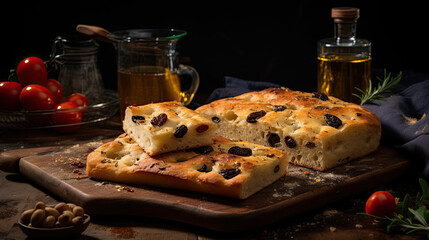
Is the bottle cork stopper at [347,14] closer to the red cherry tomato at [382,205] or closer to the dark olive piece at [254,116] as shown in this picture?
the dark olive piece at [254,116]

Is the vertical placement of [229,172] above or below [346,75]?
below

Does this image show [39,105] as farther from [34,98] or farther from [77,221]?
[77,221]

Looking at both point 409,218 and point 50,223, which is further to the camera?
point 409,218

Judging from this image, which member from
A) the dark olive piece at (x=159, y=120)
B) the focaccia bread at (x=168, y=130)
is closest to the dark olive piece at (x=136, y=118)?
the focaccia bread at (x=168, y=130)

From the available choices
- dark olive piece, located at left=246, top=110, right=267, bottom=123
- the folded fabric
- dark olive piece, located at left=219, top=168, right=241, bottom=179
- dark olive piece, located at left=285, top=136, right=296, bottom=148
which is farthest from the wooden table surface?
the folded fabric

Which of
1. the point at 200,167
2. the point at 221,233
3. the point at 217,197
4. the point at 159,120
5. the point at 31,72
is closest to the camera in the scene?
the point at 221,233

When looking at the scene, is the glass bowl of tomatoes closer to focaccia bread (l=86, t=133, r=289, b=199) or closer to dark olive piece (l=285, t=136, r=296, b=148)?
focaccia bread (l=86, t=133, r=289, b=199)

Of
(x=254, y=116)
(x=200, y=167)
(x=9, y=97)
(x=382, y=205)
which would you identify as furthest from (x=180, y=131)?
(x=9, y=97)
